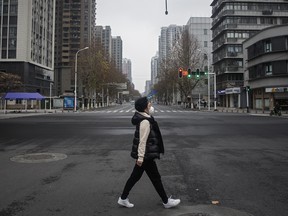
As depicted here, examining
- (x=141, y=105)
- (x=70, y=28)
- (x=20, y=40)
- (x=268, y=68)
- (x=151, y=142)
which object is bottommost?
(x=151, y=142)

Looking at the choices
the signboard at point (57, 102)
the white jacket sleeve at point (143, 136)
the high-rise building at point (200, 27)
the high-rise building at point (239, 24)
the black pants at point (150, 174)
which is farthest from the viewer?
the high-rise building at point (200, 27)

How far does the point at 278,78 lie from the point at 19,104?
159 ft

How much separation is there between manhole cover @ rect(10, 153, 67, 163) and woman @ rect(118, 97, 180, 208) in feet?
14.4

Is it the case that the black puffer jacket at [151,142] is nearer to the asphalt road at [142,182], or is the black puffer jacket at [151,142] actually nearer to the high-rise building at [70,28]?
the asphalt road at [142,182]

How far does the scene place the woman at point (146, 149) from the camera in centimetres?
471

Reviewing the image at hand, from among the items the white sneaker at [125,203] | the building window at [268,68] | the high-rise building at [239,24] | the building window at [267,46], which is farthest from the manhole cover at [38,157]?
the high-rise building at [239,24]

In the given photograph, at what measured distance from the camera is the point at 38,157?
8.98 meters

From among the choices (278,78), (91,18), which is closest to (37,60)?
(278,78)

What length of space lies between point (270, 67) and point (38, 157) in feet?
146

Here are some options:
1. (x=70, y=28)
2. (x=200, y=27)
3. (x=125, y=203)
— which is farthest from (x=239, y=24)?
(x=70, y=28)

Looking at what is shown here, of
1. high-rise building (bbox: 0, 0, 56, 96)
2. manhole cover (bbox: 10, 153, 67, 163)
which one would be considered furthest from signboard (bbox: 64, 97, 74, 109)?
manhole cover (bbox: 10, 153, 67, 163)

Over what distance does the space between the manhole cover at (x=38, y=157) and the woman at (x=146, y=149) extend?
14.4 ft

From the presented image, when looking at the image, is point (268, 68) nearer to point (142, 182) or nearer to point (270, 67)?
point (270, 67)

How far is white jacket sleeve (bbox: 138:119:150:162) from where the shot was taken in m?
4.67
